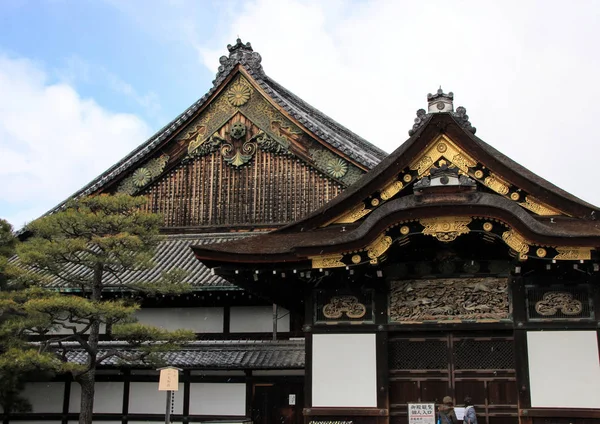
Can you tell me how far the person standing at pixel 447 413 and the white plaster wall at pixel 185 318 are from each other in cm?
1048

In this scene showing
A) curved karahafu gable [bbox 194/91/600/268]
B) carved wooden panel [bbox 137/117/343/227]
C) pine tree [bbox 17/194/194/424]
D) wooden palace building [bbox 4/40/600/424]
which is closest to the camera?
curved karahafu gable [bbox 194/91/600/268]

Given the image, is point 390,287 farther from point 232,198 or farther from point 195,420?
point 232,198

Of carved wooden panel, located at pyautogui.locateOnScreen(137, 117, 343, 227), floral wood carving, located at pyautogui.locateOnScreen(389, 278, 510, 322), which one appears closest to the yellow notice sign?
floral wood carving, located at pyautogui.locateOnScreen(389, 278, 510, 322)

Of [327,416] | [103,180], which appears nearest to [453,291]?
[327,416]

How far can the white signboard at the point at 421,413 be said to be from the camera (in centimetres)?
1207

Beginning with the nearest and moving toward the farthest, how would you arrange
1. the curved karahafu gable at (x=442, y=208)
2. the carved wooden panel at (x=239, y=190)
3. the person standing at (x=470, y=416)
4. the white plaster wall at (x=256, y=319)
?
the curved karahafu gable at (x=442, y=208), the person standing at (x=470, y=416), the white plaster wall at (x=256, y=319), the carved wooden panel at (x=239, y=190)

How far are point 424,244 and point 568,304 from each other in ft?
8.33

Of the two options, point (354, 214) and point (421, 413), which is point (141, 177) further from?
point (421, 413)

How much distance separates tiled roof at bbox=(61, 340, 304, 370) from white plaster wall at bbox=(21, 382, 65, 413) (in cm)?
105

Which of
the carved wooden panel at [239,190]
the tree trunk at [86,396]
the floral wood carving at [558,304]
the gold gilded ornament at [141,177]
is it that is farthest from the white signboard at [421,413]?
the gold gilded ornament at [141,177]

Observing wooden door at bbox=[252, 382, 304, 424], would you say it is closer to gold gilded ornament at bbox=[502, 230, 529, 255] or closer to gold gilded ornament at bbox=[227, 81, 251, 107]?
gold gilded ornament at bbox=[502, 230, 529, 255]

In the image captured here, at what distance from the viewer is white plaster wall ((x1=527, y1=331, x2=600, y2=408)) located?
11.5 m

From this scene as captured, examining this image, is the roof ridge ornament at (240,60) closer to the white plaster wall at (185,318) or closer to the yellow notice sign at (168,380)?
the white plaster wall at (185,318)

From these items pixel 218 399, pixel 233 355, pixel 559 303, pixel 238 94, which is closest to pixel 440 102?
pixel 559 303
